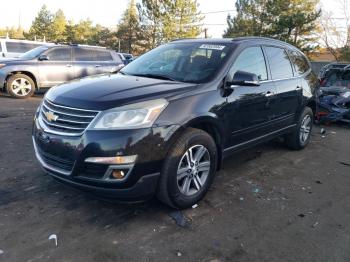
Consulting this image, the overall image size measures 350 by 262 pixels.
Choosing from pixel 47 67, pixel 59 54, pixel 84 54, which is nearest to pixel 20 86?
pixel 47 67

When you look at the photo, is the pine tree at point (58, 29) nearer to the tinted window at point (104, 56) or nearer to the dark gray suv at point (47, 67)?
the tinted window at point (104, 56)

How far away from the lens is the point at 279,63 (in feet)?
17.1

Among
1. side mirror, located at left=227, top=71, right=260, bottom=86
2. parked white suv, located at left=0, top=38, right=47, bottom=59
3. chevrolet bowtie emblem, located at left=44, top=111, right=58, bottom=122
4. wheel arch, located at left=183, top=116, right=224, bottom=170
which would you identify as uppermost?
parked white suv, located at left=0, top=38, right=47, bottom=59

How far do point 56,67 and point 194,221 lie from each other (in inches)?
340

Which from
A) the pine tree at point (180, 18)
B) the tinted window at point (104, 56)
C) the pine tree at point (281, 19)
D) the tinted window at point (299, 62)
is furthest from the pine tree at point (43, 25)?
the tinted window at point (299, 62)

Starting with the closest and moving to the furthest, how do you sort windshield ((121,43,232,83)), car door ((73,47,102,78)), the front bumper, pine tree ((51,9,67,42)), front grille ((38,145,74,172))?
1. the front bumper
2. front grille ((38,145,74,172))
3. windshield ((121,43,232,83))
4. car door ((73,47,102,78))
5. pine tree ((51,9,67,42))

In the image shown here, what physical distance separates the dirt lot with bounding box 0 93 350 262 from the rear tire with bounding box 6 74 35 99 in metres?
5.93

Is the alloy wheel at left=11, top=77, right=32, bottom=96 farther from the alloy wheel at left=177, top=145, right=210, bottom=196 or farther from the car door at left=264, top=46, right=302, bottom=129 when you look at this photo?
the alloy wheel at left=177, top=145, right=210, bottom=196

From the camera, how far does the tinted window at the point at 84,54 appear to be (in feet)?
36.9

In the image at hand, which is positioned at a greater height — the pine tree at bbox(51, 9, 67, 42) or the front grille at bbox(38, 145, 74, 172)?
the pine tree at bbox(51, 9, 67, 42)

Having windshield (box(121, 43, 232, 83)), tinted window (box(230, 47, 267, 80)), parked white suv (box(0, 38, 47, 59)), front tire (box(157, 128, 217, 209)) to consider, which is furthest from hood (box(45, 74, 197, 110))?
parked white suv (box(0, 38, 47, 59))

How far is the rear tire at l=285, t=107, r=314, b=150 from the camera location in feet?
19.4

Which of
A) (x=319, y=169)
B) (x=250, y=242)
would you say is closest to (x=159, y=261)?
(x=250, y=242)

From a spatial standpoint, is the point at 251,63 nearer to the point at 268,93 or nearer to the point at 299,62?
the point at 268,93
